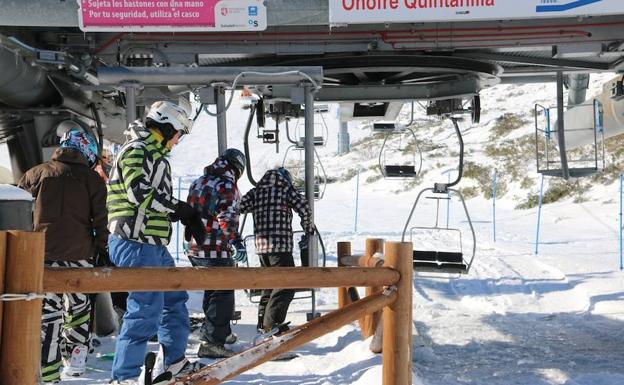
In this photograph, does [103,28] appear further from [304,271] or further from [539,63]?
[539,63]

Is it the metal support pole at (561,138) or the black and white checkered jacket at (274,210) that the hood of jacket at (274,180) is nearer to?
the black and white checkered jacket at (274,210)

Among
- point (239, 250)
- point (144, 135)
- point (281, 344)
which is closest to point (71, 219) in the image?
point (144, 135)

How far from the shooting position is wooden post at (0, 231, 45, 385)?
1.95 m

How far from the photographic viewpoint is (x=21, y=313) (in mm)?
1960

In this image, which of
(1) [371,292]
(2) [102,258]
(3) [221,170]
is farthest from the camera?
(1) [371,292]

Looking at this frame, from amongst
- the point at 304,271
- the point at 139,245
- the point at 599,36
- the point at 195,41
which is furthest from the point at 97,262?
the point at 599,36

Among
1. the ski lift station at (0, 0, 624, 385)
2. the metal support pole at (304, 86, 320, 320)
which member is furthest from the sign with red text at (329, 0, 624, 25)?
the metal support pole at (304, 86, 320, 320)

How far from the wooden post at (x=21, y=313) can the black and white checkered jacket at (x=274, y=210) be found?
407cm

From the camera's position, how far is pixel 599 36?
6520mm

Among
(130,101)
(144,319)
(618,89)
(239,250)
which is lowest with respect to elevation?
(144,319)

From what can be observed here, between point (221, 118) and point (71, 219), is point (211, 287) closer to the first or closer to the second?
point (71, 219)

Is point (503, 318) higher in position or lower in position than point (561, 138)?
lower

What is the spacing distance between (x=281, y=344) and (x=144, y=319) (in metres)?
1.41

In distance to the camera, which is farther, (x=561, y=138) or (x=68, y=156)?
(x=561, y=138)
